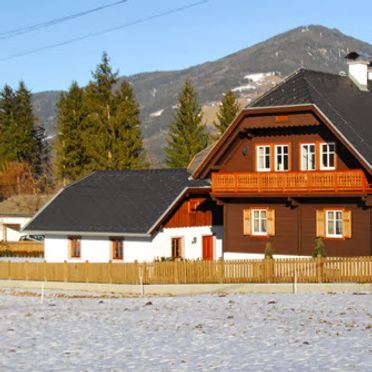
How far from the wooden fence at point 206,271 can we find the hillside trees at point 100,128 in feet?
131

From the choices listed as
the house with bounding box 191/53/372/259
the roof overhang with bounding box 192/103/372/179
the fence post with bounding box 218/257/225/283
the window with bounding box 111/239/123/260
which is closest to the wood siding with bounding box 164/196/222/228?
the window with bounding box 111/239/123/260

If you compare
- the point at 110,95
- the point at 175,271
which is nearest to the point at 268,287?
the point at 175,271

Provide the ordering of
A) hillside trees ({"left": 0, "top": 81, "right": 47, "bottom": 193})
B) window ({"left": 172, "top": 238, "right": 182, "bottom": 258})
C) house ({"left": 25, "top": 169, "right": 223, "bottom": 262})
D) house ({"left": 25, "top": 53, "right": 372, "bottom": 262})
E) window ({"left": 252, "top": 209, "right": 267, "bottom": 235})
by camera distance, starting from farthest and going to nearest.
Answer: hillside trees ({"left": 0, "top": 81, "right": 47, "bottom": 193}) < window ({"left": 172, "top": 238, "right": 182, "bottom": 258}) < house ({"left": 25, "top": 169, "right": 223, "bottom": 262}) < window ({"left": 252, "top": 209, "right": 267, "bottom": 235}) < house ({"left": 25, "top": 53, "right": 372, "bottom": 262})

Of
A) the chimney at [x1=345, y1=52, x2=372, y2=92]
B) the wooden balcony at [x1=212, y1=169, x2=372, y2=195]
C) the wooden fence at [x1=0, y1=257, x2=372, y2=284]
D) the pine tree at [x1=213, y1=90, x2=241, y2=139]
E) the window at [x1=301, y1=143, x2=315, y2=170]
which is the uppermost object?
the pine tree at [x1=213, y1=90, x2=241, y2=139]

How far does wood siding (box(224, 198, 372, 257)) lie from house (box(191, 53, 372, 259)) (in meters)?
Result: 0.05

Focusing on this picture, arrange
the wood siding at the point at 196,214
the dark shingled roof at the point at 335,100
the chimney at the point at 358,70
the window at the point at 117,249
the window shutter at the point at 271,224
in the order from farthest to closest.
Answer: the wood siding at the point at 196,214 < the chimney at the point at 358,70 < the window at the point at 117,249 < the window shutter at the point at 271,224 < the dark shingled roof at the point at 335,100

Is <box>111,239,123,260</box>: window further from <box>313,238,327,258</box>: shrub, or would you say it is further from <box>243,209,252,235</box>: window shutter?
<box>313,238,327,258</box>: shrub

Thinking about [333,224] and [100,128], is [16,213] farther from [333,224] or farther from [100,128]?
[333,224]

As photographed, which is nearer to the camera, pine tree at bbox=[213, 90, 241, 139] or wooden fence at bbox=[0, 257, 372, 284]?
wooden fence at bbox=[0, 257, 372, 284]

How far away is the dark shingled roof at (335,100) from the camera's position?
3853 cm

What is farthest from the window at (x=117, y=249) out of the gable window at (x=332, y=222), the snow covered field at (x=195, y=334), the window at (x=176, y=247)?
the snow covered field at (x=195, y=334)

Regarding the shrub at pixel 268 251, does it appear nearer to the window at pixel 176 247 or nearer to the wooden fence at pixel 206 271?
the wooden fence at pixel 206 271

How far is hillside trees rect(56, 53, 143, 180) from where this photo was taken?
3292 inches

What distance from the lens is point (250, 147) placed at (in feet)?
140
